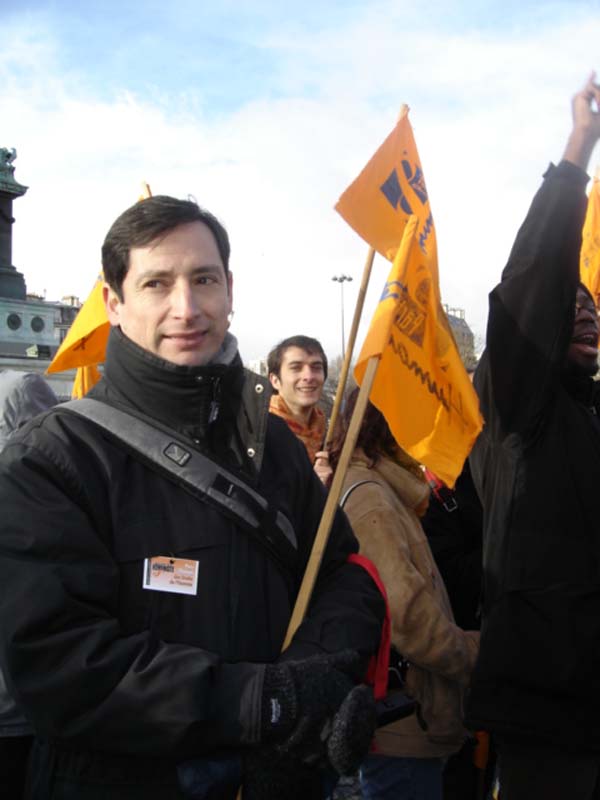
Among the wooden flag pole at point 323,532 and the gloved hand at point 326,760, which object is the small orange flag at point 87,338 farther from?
the gloved hand at point 326,760

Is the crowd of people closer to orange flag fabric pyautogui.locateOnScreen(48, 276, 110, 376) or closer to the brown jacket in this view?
the brown jacket

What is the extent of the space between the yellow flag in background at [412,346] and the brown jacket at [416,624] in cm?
31

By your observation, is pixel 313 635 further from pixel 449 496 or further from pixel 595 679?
pixel 449 496

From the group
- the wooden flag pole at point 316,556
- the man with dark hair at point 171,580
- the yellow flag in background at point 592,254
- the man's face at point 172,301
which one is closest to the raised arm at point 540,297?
the wooden flag pole at point 316,556

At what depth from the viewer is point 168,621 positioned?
1.50 m

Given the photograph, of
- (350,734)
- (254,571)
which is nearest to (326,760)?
(350,734)

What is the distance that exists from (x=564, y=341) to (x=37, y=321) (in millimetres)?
15344

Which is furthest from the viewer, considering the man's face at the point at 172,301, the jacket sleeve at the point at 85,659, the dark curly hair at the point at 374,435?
the dark curly hair at the point at 374,435

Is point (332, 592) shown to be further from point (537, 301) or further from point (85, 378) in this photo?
point (85, 378)

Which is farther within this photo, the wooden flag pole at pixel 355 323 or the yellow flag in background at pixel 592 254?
the yellow flag in background at pixel 592 254

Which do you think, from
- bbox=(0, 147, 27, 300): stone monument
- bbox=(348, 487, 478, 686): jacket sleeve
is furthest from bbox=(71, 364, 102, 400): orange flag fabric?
bbox=(0, 147, 27, 300): stone monument

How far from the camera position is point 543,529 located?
7.54 ft

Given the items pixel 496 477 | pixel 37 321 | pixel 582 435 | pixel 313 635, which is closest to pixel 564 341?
pixel 582 435

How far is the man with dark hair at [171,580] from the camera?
1331mm
